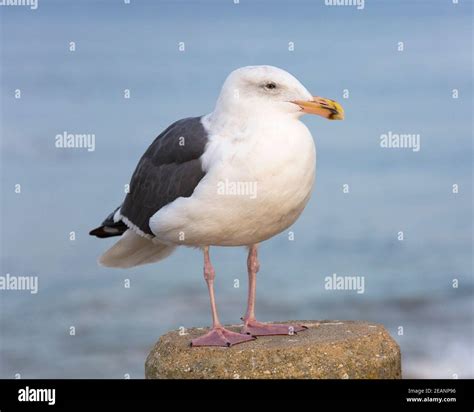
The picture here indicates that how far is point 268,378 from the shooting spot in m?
8.52

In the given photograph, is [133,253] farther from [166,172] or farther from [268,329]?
[268,329]

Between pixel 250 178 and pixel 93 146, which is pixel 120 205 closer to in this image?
pixel 93 146

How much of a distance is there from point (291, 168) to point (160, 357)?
2.11 m

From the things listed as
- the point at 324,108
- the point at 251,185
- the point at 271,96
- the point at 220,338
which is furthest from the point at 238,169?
the point at 220,338

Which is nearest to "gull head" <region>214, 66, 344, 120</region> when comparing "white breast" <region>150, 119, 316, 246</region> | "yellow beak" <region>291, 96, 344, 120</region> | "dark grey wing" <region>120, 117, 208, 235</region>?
"yellow beak" <region>291, 96, 344, 120</region>

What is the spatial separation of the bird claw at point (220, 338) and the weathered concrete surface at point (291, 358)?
0.07m

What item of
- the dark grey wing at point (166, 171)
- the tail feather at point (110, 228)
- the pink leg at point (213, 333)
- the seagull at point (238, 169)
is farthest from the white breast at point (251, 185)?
the tail feather at point (110, 228)

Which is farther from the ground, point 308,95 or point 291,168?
point 308,95

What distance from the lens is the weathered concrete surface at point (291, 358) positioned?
8555 millimetres

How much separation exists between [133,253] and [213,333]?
145 cm

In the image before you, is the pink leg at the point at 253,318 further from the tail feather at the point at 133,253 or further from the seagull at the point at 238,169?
the tail feather at the point at 133,253

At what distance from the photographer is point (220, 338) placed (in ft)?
29.4
